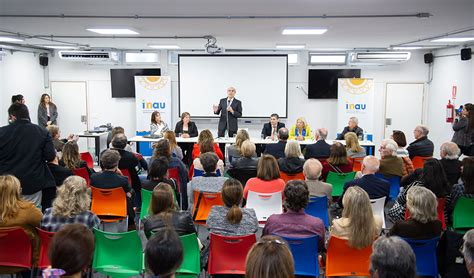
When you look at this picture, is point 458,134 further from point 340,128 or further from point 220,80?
point 220,80

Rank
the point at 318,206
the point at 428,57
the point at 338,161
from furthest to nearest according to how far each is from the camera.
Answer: the point at 428,57 → the point at 338,161 → the point at 318,206

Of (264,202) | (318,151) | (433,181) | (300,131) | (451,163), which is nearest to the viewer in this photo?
(433,181)

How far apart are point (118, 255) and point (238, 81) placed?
8.99m

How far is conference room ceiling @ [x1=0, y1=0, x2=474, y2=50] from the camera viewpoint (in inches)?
201

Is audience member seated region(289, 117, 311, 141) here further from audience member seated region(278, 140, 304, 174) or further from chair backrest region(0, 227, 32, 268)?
chair backrest region(0, 227, 32, 268)

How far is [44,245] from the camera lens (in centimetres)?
328

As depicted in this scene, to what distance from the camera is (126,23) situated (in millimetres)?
6719

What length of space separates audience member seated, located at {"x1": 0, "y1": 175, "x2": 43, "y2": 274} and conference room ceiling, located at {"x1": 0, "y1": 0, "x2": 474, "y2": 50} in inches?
101

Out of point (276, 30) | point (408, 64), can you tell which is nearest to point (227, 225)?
point (276, 30)

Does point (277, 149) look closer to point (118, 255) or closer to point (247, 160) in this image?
point (247, 160)

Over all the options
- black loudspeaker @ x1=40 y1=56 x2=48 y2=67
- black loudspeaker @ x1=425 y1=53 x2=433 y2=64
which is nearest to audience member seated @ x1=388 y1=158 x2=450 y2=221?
black loudspeaker @ x1=425 y1=53 x2=433 y2=64

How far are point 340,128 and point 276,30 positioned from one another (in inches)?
200

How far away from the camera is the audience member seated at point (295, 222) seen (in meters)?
3.23

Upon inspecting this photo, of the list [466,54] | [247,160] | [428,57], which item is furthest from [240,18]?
[428,57]
